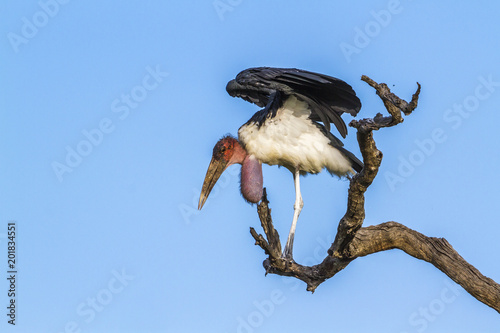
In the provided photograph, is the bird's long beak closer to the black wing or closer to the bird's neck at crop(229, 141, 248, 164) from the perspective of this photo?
the bird's neck at crop(229, 141, 248, 164)

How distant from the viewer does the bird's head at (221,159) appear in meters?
9.04

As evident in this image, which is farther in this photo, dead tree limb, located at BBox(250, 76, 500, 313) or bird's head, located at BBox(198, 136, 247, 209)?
bird's head, located at BBox(198, 136, 247, 209)

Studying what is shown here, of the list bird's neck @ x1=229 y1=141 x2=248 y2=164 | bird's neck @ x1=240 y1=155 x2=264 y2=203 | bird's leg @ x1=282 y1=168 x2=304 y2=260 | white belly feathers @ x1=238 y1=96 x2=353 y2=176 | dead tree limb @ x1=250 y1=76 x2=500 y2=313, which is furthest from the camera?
bird's neck @ x1=229 y1=141 x2=248 y2=164

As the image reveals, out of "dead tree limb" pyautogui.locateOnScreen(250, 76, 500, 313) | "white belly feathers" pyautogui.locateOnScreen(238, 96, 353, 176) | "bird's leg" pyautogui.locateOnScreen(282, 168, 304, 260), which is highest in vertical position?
"white belly feathers" pyautogui.locateOnScreen(238, 96, 353, 176)

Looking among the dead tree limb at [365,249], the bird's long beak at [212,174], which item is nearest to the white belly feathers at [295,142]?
the bird's long beak at [212,174]

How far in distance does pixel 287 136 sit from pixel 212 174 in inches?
47.2

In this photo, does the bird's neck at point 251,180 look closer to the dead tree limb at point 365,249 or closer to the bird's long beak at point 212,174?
the bird's long beak at point 212,174

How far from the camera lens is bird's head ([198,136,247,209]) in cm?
904

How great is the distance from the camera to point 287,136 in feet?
28.2

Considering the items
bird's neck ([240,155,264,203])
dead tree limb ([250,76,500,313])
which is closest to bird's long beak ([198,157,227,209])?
bird's neck ([240,155,264,203])

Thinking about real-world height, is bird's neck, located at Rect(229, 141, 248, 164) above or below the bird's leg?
above

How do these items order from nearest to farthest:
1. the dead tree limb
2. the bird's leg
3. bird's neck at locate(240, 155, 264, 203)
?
the dead tree limb → the bird's leg → bird's neck at locate(240, 155, 264, 203)

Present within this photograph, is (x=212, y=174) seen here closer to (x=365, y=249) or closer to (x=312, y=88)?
(x=312, y=88)

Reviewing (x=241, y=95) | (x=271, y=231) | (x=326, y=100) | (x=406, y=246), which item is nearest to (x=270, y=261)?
(x=271, y=231)
